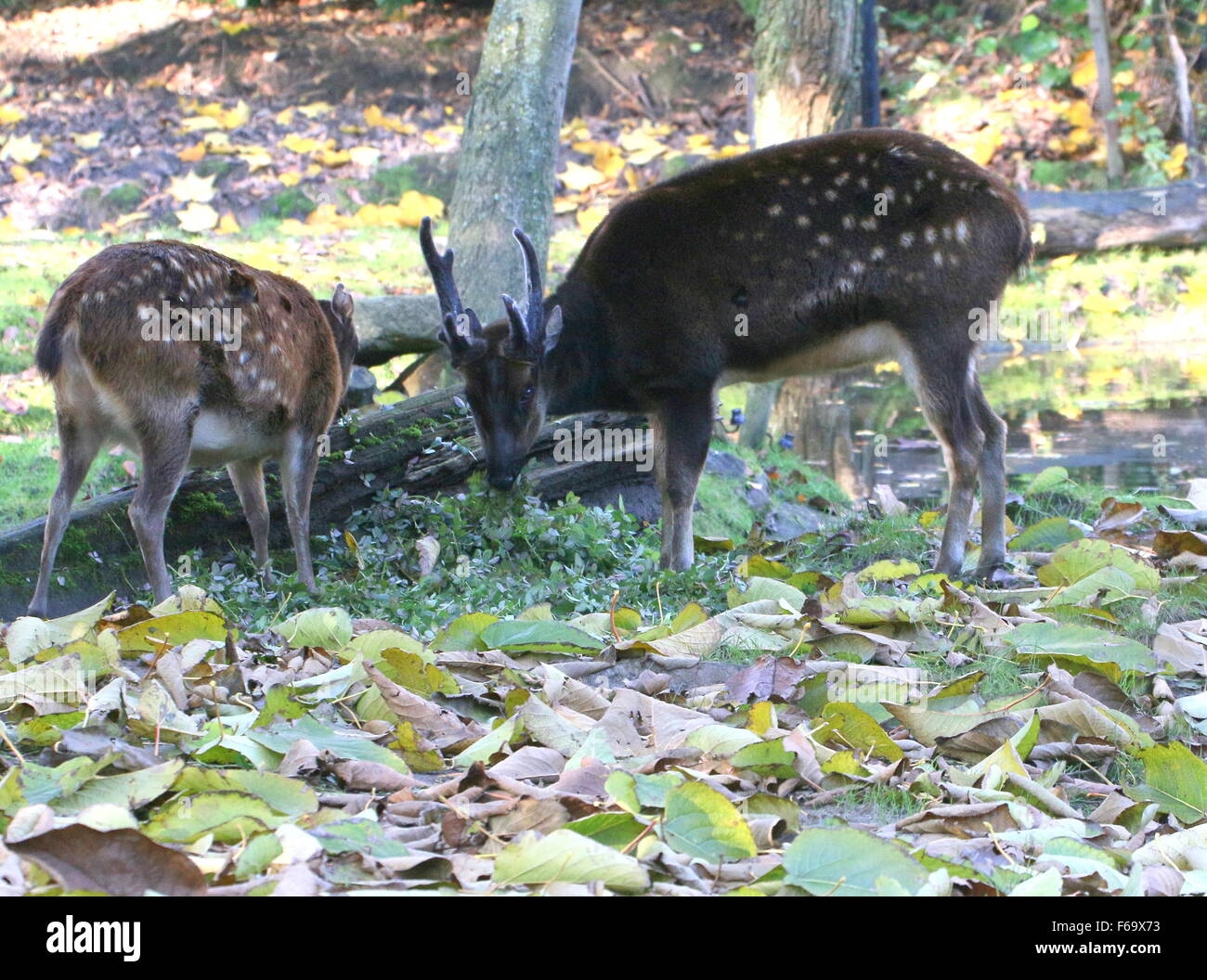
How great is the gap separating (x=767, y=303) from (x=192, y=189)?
9.28 meters

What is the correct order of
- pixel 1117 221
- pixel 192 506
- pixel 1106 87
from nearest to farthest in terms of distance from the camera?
pixel 192 506 → pixel 1117 221 → pixel 1106 87

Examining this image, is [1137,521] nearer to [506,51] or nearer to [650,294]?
[650,294]

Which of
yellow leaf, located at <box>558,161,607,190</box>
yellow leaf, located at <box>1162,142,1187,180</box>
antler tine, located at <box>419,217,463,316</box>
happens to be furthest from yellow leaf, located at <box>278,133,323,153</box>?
yellow leaf, located at <box>1162,142,1187,180</box>

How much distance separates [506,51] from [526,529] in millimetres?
4179

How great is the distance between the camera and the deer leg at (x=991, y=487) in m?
6.68

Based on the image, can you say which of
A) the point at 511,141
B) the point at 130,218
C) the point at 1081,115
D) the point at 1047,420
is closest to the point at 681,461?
the point at 511,141

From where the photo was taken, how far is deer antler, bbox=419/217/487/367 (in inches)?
270

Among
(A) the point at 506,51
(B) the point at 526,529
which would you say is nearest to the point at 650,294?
(B) the point at 526,529

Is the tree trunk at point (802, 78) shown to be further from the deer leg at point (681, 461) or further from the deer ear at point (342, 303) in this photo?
the deer ear at point (342, 303)

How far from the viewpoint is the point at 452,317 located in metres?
6.85

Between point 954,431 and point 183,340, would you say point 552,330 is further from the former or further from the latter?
point 954,431

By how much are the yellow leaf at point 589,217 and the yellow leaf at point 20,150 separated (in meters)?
5.95

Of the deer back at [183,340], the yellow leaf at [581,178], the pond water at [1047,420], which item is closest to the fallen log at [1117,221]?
the pond water at [1047,420]

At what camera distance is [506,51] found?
950cm
